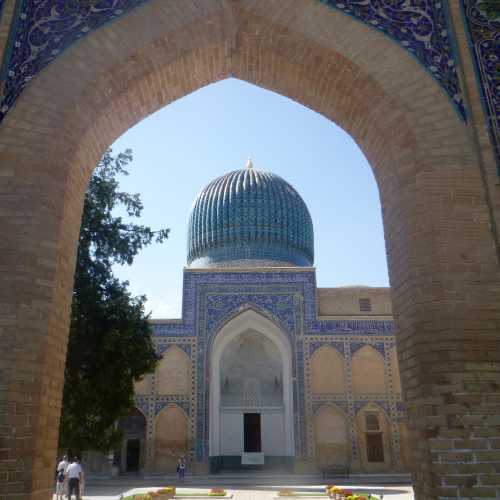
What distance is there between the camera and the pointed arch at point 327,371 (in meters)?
15.1

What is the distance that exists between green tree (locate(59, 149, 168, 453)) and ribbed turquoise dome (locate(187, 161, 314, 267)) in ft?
29.7

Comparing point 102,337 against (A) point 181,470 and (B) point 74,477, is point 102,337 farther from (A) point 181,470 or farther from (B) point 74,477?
(A) point 181,470

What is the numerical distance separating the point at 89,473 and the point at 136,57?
1301 cm

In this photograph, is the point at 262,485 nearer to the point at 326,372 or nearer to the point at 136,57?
the point at 326,372

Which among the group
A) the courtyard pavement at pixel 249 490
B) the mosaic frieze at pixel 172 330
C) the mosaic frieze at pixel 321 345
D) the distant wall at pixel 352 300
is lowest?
the courtyard pavement at pixel 249 490

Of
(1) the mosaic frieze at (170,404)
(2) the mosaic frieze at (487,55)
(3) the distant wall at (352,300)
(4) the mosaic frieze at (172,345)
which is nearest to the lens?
(2) the mosaic frieze at (487,55)

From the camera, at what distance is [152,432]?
1480 cm

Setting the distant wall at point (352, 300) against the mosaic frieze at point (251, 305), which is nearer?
the mosaic frieze at point (251, 305)

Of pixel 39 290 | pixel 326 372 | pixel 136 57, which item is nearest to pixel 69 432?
pixel 39 290

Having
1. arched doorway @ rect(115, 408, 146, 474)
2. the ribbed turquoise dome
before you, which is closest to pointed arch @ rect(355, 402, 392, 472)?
the ribbed turquoise dome

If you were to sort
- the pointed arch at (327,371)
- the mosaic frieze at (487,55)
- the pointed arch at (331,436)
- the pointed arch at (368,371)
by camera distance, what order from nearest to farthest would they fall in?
the mosaic frieze at (487,55)
the pointed arch at (331,436)
the pointed arch at (327,371)
the pointed arch at (368,371)

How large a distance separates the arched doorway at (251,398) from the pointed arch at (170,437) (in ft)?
2.55

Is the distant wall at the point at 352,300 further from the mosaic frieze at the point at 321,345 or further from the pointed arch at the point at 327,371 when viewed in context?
the pointed arch at the point at 327,371

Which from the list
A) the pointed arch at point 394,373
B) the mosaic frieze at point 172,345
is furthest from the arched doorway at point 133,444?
the pointed arch at point 394,373
